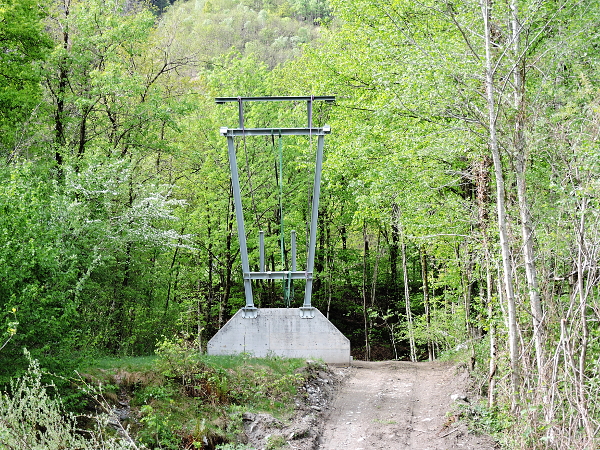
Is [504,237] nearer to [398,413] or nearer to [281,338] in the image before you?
[398,413]

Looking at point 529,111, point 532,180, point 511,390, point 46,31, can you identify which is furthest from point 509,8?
point 46,31

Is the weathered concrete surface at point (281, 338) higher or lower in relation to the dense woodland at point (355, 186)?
lower

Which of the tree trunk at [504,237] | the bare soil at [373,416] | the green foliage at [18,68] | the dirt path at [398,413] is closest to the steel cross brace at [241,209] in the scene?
the bare soil at [373,416]

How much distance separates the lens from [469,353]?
1130 centimetres

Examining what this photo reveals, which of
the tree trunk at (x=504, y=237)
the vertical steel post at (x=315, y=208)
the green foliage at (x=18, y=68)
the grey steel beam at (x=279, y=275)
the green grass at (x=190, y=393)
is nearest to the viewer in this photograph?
the tree trunk at (x=504, y=237)

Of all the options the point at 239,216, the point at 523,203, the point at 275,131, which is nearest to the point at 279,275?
the point at 239,216

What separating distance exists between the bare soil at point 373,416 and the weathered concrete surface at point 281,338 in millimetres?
743

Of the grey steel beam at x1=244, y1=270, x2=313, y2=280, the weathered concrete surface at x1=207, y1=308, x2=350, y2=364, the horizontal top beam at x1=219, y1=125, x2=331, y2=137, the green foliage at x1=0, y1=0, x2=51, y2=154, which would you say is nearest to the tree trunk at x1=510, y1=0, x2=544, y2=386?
the horizontal top beam at x1=219, y1=125, x2=331, y2=137

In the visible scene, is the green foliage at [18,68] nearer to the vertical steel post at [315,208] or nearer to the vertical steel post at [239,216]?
the vertical steel post at [239,216]

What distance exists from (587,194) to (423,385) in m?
7.22

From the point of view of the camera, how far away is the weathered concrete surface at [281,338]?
13.7 meters

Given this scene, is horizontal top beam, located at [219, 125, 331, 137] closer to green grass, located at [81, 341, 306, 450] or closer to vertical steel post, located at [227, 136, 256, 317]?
vertical steel post, located at [227, 136, 256, 317]

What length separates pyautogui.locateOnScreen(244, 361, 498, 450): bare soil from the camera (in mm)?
8164

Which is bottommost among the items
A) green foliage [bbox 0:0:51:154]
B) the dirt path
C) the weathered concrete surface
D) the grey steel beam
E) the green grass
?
the dirt path
